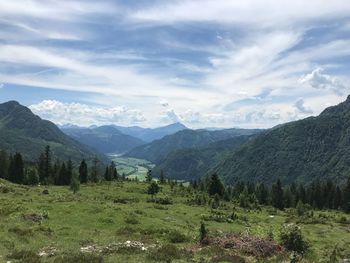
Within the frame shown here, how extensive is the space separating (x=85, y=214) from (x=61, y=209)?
425 cm

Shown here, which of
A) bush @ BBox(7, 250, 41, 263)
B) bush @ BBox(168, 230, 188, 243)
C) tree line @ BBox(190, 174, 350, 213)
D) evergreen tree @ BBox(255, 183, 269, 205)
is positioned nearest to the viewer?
bush @ BBox(7, 250, 41, 263)

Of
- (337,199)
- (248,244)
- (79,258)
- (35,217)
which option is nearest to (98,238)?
(79,258)

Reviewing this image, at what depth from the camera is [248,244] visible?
36438mm

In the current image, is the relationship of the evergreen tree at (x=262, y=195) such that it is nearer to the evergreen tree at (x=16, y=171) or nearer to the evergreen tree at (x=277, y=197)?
the evergreen tree at (x=277, y=197)

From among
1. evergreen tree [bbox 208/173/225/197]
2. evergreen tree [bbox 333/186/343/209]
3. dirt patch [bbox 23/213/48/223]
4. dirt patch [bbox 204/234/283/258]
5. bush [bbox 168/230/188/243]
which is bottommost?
evergreen tree [bbox 333/186/343/209]

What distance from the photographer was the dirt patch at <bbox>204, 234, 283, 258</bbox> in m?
34.8

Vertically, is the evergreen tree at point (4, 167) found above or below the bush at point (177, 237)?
above

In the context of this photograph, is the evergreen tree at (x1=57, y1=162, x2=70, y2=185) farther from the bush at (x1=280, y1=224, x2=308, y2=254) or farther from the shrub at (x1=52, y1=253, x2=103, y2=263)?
the shrub at (x1=52, y1=253, x2=103, y2=263)

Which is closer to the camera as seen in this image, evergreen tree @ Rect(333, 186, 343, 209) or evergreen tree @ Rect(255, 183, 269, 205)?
evergreen tree @ Rect(255, 183, 269, 205)

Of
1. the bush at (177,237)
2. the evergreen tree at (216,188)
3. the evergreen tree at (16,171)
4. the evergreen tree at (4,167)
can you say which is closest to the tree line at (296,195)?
the evergreen tree at (216,188)

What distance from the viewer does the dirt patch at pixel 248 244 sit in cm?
3481

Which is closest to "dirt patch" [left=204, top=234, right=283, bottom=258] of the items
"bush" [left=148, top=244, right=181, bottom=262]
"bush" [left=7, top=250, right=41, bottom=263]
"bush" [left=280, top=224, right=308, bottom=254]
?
"bush" [left=280, top=224, right=308, bottom=254]

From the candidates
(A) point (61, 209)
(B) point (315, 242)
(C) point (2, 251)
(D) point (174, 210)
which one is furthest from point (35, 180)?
(C) point (2, 251)

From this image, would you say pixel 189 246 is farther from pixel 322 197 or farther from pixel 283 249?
pixel 322 197
